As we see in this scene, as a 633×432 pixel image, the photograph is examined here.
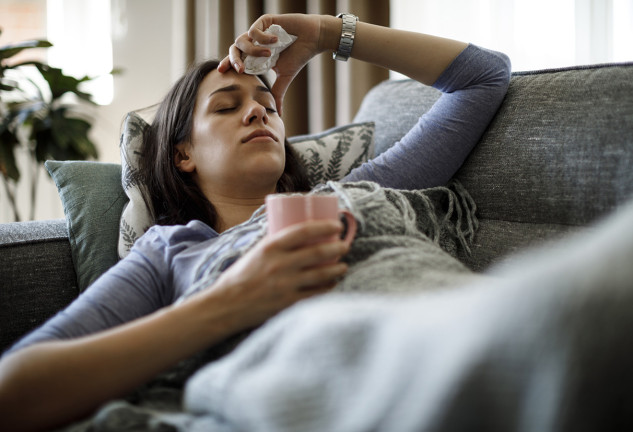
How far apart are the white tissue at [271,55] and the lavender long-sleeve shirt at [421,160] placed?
326 mm

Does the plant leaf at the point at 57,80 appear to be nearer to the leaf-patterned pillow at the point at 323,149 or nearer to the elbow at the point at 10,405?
the leaf-patterned pillow at the point at 323,149

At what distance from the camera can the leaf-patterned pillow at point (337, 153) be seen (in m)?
1.35

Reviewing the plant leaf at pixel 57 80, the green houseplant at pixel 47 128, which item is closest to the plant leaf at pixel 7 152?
the green houseplant at pixel 47 128

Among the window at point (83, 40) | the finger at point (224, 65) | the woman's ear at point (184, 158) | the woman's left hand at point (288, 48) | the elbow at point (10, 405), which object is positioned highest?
the window at point (83, 40)

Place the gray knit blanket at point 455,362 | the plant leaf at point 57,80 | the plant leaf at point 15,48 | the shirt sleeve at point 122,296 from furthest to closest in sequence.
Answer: the plant leaf at point 57,80
the plant leaf at point 15,48
the shirt sleeve at point 122,296
the gray knit blanket at point 455,362

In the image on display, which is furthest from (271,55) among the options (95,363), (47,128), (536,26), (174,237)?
(47,128)

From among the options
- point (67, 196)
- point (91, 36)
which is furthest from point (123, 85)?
point (67, 196)

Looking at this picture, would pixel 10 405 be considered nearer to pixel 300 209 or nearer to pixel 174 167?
pixel 300 209

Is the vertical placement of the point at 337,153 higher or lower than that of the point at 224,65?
lower

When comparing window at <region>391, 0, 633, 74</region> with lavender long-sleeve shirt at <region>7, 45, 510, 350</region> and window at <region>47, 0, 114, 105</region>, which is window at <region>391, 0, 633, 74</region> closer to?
lavender long-sleeve shirt at <region>7, 45, 510, 350</region>

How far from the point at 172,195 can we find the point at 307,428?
837 mm

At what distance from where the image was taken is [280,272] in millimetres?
684

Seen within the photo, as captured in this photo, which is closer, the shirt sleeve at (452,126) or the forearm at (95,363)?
the forearm at (95,363)

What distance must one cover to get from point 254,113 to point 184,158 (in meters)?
0.25
